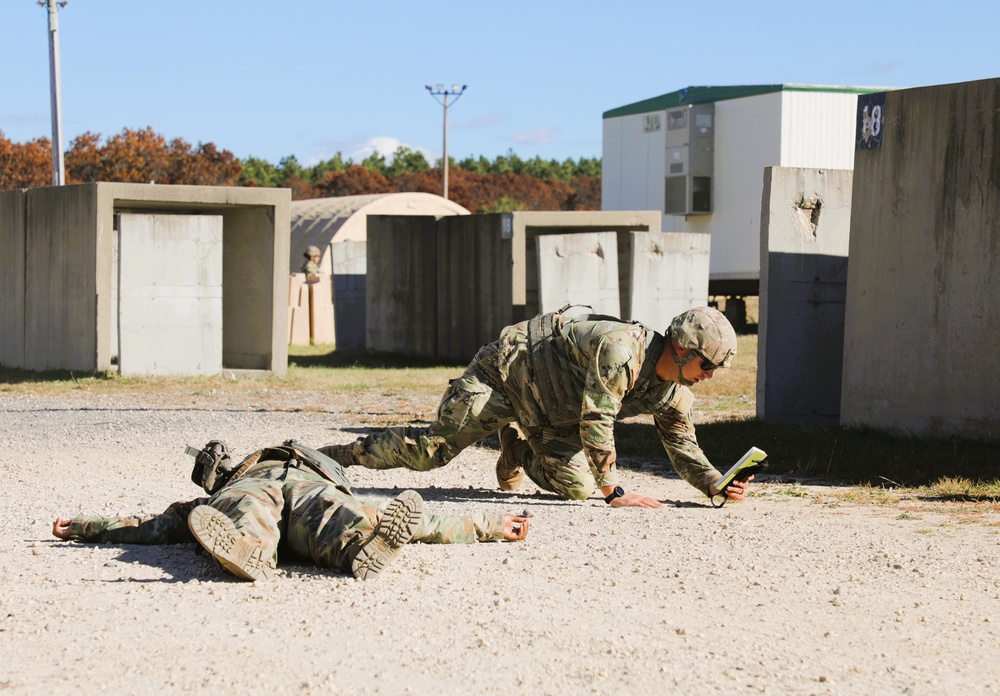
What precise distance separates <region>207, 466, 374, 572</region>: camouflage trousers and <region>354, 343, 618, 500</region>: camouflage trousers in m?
1.42

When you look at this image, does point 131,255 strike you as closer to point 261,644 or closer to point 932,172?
point 932,172

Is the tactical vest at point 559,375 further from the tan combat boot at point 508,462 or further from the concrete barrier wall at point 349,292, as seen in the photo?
the concrete barrier wall at point 349,292

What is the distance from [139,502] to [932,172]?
6.09m

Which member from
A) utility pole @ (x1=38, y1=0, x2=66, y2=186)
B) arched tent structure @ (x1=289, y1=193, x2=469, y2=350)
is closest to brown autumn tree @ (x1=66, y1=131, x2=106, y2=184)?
arched tent structure @ (x1=289, y1=193, x2=469, y2=350)

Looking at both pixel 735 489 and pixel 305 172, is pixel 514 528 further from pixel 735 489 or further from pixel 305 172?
pixel 305 172

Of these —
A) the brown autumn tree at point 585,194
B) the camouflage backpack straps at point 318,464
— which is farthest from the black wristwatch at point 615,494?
the brown autumn tree at point 585,194

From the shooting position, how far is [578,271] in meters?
16.7

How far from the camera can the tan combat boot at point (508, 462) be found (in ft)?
23.6

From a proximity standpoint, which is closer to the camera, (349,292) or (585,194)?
(349,292)

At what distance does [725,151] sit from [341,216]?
1142cm

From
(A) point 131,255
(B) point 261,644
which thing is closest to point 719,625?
(B) point 261,644

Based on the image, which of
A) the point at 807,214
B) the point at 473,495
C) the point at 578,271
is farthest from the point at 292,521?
the point at 578,271

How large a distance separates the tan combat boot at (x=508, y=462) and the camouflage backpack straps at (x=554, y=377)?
594 millimetres

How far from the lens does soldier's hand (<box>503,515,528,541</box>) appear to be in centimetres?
558
